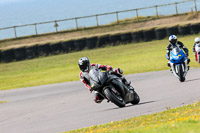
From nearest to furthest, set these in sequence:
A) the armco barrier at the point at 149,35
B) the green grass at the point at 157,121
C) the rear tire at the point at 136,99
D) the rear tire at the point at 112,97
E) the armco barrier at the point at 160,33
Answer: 1. the green grass at the point at 157,121
2. the rear tire at the point at 112,97
3. the rear tire at the point at 136,99
4. the armco barrier at the point at 160,33
5. the armco barrier at the point at 149,35

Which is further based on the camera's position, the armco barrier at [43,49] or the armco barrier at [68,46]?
the armco barrier at [68,46]

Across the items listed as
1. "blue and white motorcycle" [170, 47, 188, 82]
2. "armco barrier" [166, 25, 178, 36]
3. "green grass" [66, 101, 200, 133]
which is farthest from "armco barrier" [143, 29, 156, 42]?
"green grass" [66, 101, 200, 133]

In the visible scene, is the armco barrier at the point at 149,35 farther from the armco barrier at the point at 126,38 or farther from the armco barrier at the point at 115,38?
the armco barrier at the point at 115,38

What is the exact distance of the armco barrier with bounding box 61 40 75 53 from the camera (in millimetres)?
37656

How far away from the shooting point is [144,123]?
29.7 ft

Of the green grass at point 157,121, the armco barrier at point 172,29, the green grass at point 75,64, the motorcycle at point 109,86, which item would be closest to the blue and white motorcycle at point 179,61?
the motorcycle at point 109,86

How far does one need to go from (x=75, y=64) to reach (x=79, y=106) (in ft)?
59.4

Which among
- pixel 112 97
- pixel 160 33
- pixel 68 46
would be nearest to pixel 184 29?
pixel 160 33

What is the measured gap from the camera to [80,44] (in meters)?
37.6

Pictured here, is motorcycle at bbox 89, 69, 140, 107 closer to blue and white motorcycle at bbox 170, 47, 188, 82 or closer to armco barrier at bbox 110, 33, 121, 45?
blue and white motorcycle at bbox 170, 47, 188, 82

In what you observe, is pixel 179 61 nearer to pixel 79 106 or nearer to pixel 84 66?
pixel 79 106

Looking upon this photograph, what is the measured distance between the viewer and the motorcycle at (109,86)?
11.2 m

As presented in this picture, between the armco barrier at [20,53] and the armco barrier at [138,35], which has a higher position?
the armco barrier at [138,35]

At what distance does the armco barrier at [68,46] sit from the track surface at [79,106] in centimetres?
1864
